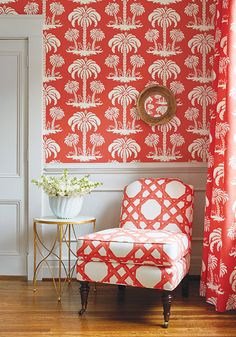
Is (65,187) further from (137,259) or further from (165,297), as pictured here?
(165,297)

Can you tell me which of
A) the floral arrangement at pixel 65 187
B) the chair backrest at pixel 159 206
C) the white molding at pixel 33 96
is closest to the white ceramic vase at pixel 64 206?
the floral arrangement at pixel 65 187

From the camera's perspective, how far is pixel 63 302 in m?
3.48

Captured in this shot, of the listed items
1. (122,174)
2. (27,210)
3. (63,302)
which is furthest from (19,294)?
(122,174)

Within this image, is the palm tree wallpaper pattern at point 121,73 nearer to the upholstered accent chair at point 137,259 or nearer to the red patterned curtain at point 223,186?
the red patterned curtain at point 223,186

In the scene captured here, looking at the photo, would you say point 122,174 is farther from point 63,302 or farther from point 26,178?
point 63,302

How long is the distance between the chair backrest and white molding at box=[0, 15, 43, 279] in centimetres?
80

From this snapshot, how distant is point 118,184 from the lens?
4215mm

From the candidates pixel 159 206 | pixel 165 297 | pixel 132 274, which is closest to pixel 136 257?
pixel 132 274

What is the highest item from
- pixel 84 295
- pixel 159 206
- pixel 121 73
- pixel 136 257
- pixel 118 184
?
pixel 121 73

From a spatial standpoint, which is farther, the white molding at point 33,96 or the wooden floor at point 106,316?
the white molding at point 33,96

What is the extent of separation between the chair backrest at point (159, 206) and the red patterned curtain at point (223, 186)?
0.19 metres

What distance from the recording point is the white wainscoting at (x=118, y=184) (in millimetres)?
4191

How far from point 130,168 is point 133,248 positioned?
1232 millimetres

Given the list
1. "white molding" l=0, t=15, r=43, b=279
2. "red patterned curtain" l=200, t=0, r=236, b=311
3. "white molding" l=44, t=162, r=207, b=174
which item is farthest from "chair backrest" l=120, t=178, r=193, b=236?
"white molding" l=0, t=15, r=43, b=279
